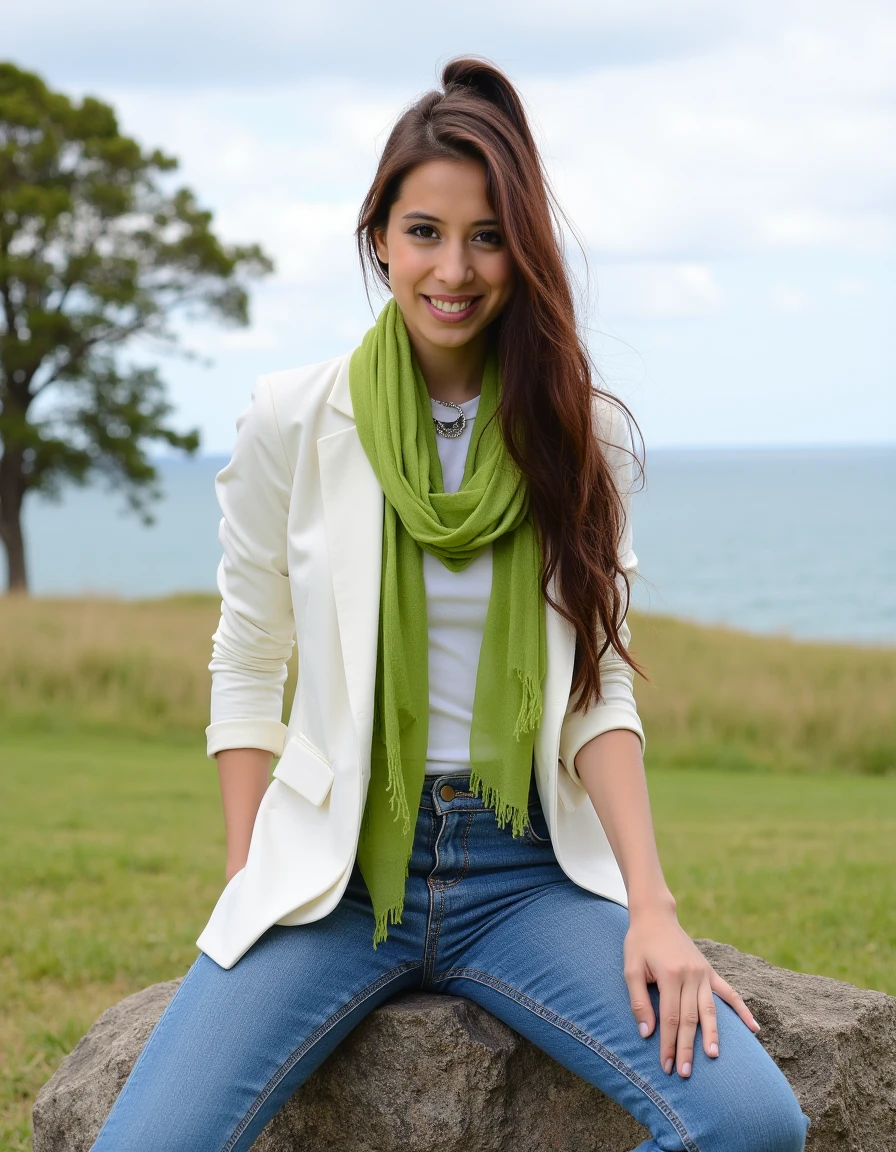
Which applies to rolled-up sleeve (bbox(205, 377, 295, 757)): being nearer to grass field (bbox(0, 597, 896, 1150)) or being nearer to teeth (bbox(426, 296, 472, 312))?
teeth (bbox(426, 296, 472, 312))

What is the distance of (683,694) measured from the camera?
1178 centimetres

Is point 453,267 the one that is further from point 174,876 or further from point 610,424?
point 174,876

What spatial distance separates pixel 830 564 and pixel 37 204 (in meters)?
48.0

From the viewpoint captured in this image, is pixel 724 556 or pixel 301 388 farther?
pixel 724 556

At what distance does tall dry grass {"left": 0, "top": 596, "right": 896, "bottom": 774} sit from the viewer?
11.1 m

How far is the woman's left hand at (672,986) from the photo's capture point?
6.89 ft

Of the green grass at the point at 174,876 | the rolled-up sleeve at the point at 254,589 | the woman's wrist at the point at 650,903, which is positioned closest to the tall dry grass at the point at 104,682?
the green grass at the point at 174,876

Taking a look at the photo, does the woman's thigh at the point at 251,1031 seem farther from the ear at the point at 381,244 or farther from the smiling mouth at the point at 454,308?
the ear at the point at 381,244

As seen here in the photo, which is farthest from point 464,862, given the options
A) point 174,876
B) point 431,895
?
point 174,876

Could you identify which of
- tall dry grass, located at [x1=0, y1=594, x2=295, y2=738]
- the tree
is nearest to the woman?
tall dry grass, located at [x1=0, y1=594, x2=295, y2=738]

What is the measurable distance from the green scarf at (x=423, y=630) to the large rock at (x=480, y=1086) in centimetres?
24

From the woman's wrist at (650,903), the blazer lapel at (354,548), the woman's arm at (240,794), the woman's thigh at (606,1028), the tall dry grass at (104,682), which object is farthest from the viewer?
the tall dry grass at (104,682)

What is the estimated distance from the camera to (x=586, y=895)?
2.44 m

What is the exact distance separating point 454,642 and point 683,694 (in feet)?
31.4
